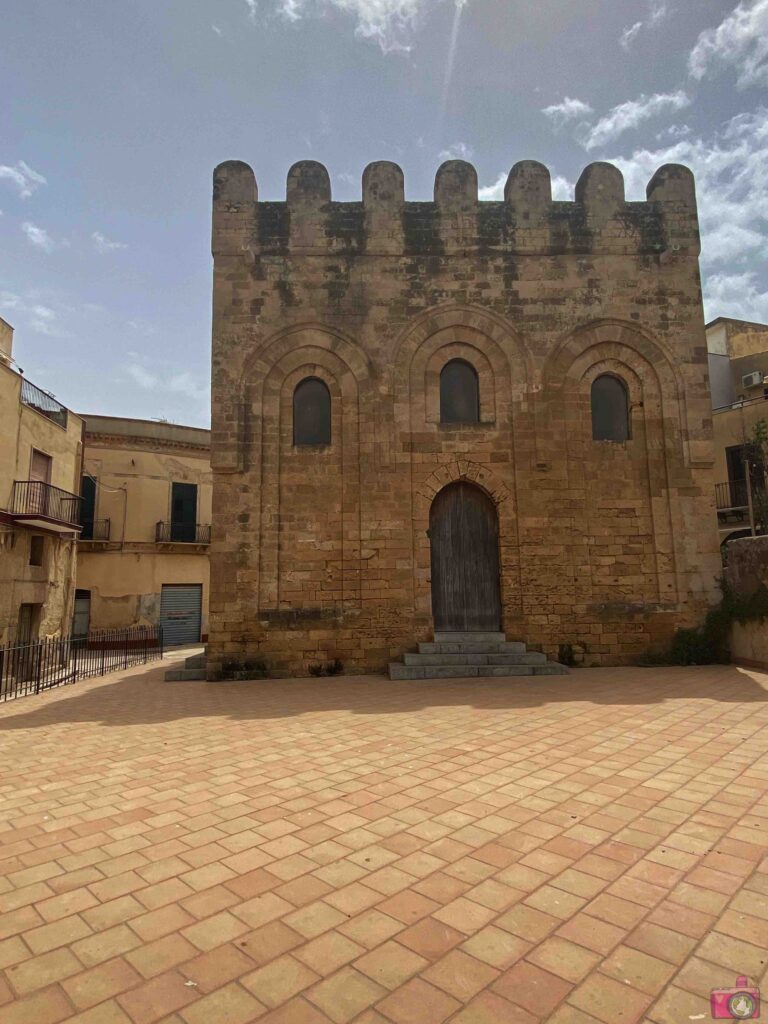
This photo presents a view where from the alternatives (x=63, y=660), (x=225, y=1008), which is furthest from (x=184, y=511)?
(x=225, y=1008)

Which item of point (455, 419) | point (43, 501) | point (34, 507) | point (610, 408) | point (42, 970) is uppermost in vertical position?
point (610, 408)

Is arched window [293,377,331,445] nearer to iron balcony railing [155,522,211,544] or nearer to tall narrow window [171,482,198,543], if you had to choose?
iron balcony railing [155,522,211,544]

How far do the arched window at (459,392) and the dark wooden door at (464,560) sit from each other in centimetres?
140

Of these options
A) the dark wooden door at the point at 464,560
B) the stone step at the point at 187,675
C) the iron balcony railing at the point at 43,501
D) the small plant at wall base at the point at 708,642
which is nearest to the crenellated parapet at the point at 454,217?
the dark wooden door at the point at 464,560

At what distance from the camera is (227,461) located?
10789mm

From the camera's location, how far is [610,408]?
11594mm

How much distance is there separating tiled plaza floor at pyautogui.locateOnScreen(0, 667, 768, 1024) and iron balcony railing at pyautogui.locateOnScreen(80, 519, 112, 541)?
17.8 metres

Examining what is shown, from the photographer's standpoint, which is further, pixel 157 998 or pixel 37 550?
pixel 37 550

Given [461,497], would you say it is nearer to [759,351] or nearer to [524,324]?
[524,324]

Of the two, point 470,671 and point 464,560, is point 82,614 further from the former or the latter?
point 470,671

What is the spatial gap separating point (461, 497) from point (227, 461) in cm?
448

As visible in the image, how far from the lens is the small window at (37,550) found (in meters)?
15.6

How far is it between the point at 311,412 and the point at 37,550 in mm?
9523

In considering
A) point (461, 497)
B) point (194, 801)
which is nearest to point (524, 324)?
point (461, 497)
